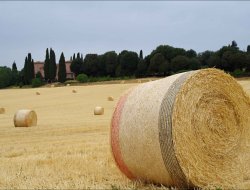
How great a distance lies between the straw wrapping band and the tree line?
57758 mm

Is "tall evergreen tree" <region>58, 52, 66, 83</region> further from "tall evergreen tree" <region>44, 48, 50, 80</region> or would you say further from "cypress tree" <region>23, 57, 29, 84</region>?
"cypress tree" <region>23, 57, 29, 84</region>

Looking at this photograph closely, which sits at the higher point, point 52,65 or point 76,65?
point 52,65

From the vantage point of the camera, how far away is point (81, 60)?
301 feet

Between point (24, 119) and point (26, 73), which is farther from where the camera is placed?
point (26, 73)

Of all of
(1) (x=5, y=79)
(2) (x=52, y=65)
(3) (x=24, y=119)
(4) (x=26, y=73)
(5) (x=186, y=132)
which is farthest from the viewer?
(1) (x=5, y=79)

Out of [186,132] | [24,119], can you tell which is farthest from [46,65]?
[186,132]

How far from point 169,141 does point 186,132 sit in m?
0.32

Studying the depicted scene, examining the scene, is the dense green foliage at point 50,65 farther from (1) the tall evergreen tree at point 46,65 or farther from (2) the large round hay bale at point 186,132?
(2) the large round hay bale at point 186,132

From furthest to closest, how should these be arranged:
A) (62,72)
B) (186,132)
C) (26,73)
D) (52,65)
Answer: (26,73), (52,65), (62,72), (186,132)

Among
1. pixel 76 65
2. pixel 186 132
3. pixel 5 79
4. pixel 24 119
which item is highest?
pixel 186 132

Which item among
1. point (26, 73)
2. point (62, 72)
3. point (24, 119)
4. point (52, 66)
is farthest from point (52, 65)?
point (24, 119)

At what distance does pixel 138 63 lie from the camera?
78.9m

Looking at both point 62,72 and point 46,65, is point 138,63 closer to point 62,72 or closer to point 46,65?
point 62,72

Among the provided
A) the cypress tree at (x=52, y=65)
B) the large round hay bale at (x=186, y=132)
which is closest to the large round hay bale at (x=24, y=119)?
the large round hay bale at (x=186, y=132)
